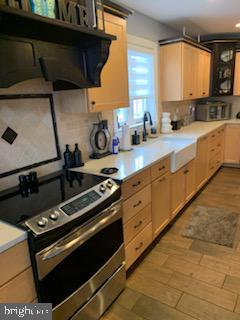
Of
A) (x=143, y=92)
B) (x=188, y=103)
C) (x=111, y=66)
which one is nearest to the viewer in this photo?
(x=111, y=66)

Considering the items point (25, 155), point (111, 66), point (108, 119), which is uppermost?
point (111, 66)

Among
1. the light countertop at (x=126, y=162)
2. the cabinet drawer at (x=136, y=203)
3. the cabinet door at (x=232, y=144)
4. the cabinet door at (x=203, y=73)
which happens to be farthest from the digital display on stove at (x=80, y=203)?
the cabinet door at (x=232, y=144)

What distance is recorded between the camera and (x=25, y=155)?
70.1 inches

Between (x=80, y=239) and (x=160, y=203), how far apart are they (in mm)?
1191

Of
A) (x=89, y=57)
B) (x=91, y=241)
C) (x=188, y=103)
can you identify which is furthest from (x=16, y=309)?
(x=188, y=103)

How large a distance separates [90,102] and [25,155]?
0.65 metres

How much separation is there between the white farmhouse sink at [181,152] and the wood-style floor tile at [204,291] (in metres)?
1.04

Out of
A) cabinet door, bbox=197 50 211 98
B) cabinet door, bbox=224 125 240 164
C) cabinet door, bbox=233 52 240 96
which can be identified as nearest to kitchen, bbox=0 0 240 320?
cabinet door, bbox=197 50 211 98

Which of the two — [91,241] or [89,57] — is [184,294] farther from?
[89,57]

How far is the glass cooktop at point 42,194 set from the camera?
1314 mm

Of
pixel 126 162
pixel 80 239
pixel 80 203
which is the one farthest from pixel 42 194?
pixel 126 162

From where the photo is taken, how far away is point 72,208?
1372 mm

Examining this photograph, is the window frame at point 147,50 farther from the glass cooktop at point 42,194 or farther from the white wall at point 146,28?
the glass cooktop at point 42,194

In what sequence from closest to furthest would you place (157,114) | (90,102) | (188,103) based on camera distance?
1. (90,102)
2. (157,114)
3. (188,103)
